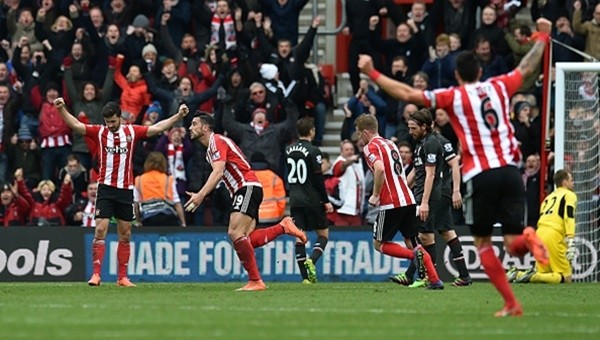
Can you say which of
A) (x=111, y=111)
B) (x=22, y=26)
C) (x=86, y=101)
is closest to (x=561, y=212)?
(x=111, y=111)

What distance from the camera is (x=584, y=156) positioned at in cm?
2170

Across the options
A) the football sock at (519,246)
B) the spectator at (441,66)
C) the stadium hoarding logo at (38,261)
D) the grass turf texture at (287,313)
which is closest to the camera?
the grass turf texture at (287,313)

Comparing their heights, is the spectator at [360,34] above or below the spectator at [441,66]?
above

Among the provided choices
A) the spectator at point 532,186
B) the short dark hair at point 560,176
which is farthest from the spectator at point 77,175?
the short dark hair at point 560,176

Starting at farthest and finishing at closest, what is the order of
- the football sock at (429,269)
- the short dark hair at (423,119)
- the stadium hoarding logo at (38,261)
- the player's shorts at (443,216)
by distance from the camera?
the stadium hoarding logo at (38,261), the player's shorts at (443,216), the short dark hair at (423,119), the football sock at (429,269)

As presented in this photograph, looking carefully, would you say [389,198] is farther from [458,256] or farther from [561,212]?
[561,212]

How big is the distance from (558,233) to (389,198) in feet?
11.9

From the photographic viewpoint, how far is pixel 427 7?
26.9 meters

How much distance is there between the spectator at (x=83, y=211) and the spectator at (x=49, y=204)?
0.42 ft

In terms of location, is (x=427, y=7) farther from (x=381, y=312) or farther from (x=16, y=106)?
(x=381, y=312)

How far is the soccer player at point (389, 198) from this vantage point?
17438 mm

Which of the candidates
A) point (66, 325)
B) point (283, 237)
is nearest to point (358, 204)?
point (283, 237)

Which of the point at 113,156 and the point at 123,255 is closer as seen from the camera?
the point at 113,156

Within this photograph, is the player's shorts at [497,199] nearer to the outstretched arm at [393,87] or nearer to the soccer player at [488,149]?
the soccer player at [488,149]
